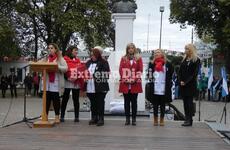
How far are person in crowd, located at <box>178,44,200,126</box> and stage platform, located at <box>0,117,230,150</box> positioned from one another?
0.51 meters

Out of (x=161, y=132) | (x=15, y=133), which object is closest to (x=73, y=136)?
(x=15, y=133)

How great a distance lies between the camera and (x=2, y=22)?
3934cm

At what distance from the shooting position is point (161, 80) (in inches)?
507

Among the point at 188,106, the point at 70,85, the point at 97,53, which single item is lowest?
the point at 188,106

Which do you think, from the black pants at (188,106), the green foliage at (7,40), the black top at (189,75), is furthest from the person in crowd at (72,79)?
the green foliage at (7,40)

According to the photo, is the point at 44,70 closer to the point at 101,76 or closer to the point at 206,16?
the point at 101,76

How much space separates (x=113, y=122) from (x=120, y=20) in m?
4.73

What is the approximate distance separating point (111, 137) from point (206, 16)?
37.7 meters

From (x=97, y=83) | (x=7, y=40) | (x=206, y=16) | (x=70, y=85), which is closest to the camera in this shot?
(x=97, y=83)

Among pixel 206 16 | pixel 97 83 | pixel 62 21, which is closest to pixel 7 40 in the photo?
pixel 62 21

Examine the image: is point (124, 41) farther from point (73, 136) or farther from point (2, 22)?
point (2, 22)

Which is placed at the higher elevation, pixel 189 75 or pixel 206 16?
pixel 206 16

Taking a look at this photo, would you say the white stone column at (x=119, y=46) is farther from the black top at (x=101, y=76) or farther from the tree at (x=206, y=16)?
the tree at (x=206, y=16)

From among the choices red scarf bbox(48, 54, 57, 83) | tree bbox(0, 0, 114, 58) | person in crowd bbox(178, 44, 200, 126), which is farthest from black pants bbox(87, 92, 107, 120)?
tree bbox(0, 0, 114, 58)
